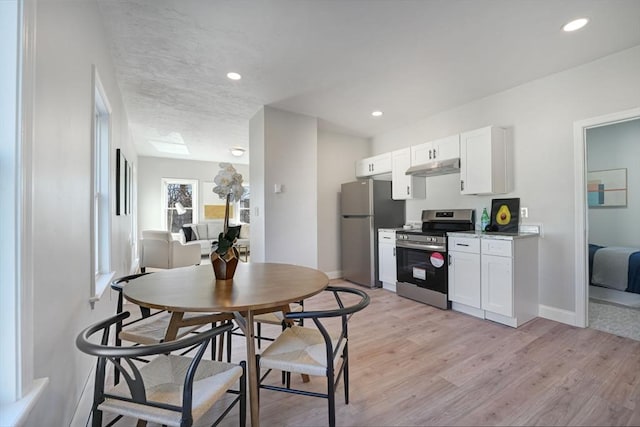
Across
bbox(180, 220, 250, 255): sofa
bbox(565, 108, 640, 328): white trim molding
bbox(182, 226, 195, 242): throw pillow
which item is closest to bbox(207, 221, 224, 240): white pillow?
bbox(180, 220, 250, 255): sofa

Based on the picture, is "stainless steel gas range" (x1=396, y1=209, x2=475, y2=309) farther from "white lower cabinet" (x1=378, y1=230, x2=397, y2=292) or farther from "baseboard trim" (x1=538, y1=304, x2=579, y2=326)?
"baseboard trim" (x1=538, y1=304, x2=579, y2=326)

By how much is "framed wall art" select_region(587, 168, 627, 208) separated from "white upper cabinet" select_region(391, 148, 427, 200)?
2.60 m

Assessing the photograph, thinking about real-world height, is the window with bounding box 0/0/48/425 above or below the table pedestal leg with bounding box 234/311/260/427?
above

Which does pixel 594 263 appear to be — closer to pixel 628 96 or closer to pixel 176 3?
pixel 628 96

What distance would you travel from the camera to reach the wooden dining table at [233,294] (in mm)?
1176

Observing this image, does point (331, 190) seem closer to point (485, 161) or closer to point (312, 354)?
point (485, 161)

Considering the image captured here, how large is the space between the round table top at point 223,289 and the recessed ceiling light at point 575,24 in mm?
2690

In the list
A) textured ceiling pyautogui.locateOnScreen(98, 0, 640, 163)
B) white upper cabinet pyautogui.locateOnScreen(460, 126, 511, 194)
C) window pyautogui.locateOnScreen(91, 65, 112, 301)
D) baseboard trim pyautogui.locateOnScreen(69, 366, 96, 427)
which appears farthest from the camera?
white upper cabinet pyautogui.locateOnScreen(460, 126, 511, 194)

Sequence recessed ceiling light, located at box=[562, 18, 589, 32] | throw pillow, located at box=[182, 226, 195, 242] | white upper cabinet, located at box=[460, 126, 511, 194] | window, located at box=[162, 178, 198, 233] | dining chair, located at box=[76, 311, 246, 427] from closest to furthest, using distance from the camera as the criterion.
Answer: dining chair, located at box=[76, 311, 246, 427], recessed ceiling light, located at box=[562, 18, 589, 32], white upper cabinet, located at box=[460, 126, 511, 194], throw pillow, located at box=[182, 226, 195, 242], window, located at box=[162, 178, 198, 233]

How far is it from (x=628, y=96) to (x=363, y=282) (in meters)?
3.51

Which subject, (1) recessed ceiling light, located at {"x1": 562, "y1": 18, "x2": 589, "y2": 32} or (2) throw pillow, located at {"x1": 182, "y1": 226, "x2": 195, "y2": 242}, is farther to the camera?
(2) throw pillow, located at {"x1": 182, "y1": 226, "x2": 195, "y2": 242}

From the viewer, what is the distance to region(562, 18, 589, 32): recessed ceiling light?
6.99ft

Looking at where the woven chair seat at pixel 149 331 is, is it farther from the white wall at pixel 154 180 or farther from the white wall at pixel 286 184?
the white wall at pixel 154 180

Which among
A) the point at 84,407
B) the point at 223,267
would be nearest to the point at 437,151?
the point at 223,267
